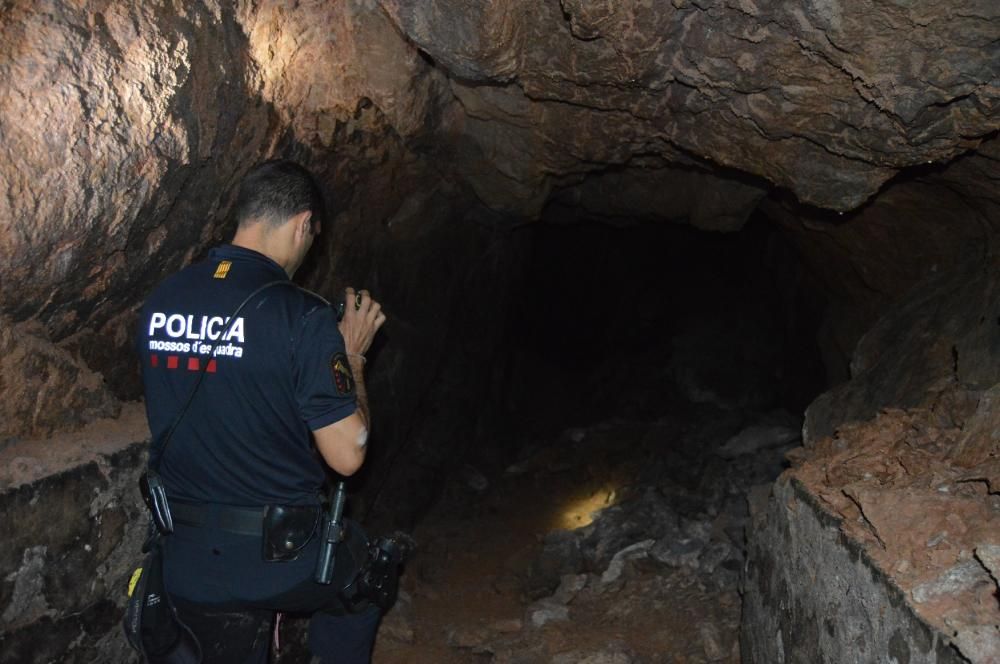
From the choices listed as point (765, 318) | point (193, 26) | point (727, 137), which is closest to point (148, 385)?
point (193, 26)

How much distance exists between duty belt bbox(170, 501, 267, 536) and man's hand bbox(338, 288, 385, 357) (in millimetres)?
559

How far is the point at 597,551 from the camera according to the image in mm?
5352

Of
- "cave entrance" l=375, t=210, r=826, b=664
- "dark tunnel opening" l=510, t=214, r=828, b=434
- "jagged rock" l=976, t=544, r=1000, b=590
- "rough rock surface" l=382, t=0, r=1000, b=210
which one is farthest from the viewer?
"dark tunnel opening" l=510, t=214, r=828, b=434

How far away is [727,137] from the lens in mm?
3902

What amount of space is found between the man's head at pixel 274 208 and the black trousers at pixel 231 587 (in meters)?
0.85

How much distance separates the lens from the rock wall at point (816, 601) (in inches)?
84.1

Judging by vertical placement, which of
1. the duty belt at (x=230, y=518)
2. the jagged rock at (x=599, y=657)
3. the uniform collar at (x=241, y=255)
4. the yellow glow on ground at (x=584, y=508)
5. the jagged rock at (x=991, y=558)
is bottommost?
the yellow glow on ground at (x=584, y=508)

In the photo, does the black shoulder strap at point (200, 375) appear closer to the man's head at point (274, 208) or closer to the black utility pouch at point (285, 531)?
the man's head at point (274, 208)

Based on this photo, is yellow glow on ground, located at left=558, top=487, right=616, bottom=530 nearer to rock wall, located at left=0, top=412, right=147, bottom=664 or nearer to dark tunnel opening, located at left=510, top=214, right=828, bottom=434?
dark tunnel opening, located at left=510, top=214, right=828, bottom=434

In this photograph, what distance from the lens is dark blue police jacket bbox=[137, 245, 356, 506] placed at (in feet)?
7.48

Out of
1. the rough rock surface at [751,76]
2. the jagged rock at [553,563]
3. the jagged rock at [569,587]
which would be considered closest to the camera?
the rough rock surface at [751,76]

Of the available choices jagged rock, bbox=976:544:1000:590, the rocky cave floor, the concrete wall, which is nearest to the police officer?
the concrete wall

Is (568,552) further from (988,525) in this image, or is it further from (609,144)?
(988,525)

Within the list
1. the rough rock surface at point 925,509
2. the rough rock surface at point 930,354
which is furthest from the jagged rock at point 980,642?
the rough rock surface at point 930,354
